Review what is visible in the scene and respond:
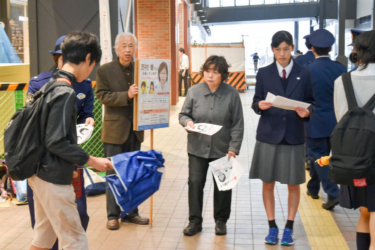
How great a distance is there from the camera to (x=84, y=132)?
344 centimetres

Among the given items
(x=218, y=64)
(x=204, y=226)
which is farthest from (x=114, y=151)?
(x=218, y=64)

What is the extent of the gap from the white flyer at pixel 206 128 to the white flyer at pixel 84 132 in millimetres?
957

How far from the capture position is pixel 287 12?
31547mm

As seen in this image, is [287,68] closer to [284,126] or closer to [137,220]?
[284,126]

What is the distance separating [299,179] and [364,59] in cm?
134

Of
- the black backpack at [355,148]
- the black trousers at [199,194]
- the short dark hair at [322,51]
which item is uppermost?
the short dark hair at [322,51]

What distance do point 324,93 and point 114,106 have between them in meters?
2.20

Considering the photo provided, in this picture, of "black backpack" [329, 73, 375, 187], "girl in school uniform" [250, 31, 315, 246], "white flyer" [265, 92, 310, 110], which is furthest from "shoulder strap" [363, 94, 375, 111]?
"girl in school uniform" [250, 31, 315, 246]

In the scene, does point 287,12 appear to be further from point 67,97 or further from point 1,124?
point 67,97

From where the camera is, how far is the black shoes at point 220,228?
438cm

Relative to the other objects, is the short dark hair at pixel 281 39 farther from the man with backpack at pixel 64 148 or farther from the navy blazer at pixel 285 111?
the man with backpack at pixel 64 148

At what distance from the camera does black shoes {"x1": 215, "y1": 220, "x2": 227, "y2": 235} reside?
438 cm

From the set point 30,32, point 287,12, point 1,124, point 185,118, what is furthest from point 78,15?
point 287,12

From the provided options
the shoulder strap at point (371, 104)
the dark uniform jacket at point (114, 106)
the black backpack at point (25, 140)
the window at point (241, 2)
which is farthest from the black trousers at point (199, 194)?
the window at point (241, 2)
